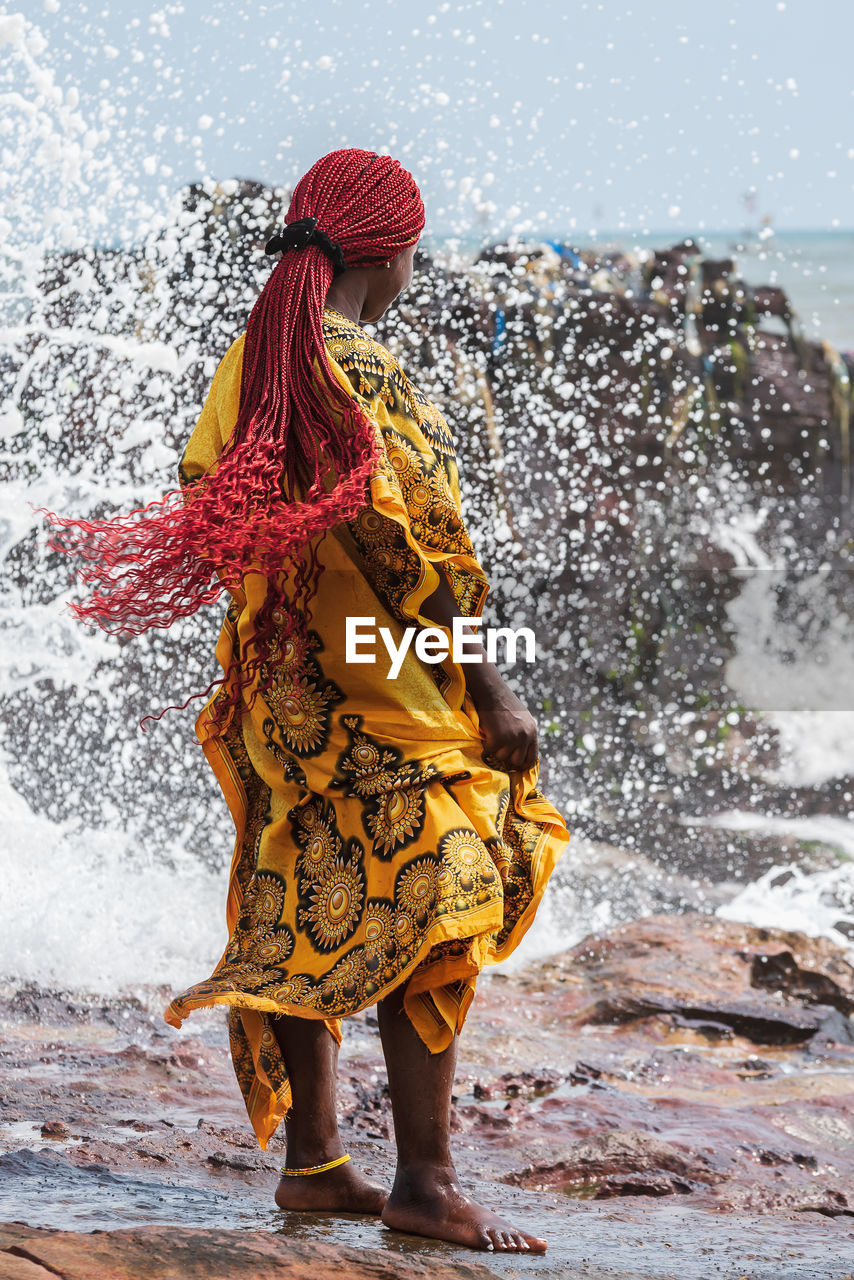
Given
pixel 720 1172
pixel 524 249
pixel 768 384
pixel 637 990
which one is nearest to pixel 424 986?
pixel 720 1172

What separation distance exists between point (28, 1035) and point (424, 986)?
1.92 metres

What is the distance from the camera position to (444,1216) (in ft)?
5.52

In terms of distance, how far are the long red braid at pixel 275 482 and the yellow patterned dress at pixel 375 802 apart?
0.04 meters

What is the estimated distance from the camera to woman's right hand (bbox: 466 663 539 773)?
183 centimetres

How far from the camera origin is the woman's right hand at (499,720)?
6.01ft

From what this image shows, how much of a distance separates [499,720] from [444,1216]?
684 millimetres

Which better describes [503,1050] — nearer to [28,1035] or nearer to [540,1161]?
[540,1161]

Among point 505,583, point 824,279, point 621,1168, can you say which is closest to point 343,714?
point 621,1168

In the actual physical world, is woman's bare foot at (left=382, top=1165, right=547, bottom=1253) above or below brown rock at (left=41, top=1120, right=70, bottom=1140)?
above

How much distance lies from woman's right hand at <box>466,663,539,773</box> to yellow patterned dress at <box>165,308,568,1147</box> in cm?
3

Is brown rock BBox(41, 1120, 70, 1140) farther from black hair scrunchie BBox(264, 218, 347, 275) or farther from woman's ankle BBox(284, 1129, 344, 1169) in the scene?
black hair scrunchie BBox(264, 218, 347, 275)

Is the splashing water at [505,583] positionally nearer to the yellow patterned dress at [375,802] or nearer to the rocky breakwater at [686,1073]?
the rocky breakwater at [686,1073]

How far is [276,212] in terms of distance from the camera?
645 cm

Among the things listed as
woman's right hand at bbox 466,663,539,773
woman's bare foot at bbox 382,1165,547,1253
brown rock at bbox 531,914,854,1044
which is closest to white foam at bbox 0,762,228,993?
brown rock at bbox 531,914,854,1044
